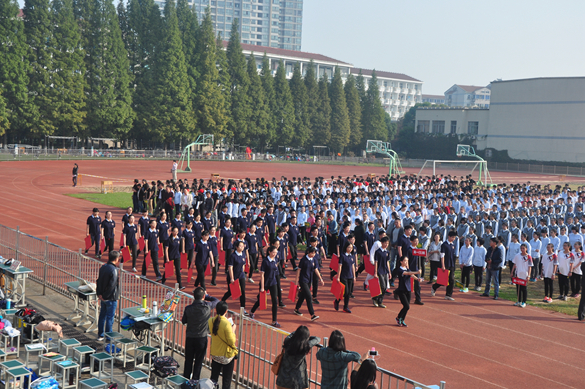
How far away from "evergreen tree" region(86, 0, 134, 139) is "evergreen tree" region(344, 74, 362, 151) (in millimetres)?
35527

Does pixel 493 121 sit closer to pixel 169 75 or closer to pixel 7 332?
pixel 169 75

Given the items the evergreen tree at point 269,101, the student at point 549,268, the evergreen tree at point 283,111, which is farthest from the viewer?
the evergreen tree at point 283,111

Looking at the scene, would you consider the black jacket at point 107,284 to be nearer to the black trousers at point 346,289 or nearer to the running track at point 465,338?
the running track at point 465,338

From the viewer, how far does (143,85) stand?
58562 mm

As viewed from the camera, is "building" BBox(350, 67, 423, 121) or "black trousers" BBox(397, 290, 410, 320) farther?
"building" BBox(350, 67, 423, 121)

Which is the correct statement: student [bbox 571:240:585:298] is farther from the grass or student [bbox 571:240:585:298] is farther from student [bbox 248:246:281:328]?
the grass

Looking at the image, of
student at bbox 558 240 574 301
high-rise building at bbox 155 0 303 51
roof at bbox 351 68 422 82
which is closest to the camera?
student at bbox 558 240 574 301

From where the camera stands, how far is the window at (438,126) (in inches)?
3130

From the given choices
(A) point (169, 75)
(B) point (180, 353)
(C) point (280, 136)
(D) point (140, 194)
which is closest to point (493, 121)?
(C) point (280, 136)

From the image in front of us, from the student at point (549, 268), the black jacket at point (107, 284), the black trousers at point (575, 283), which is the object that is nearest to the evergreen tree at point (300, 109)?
the black trousers at point (575, 283)

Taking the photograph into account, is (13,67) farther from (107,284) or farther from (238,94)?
(107,284)

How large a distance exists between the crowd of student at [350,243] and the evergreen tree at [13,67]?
32.6 metres

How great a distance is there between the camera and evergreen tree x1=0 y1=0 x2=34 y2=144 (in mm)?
46906

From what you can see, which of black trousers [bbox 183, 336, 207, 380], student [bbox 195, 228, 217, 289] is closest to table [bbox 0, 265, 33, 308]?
student [bbox 195, 228, 217, 289]
